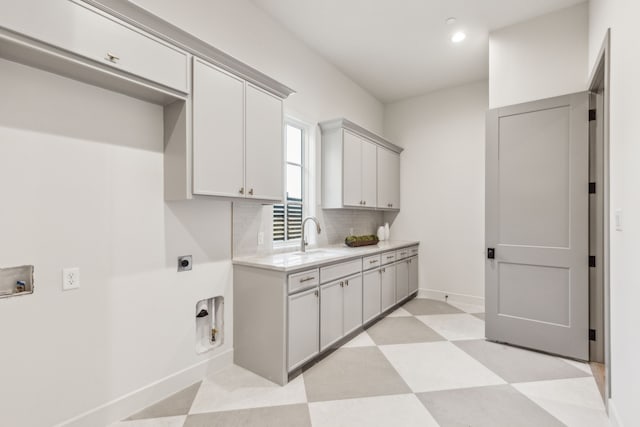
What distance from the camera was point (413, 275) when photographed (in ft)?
15.6

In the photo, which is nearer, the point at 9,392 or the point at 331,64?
the point at 9,392

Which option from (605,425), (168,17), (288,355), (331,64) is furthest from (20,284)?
(331,64)

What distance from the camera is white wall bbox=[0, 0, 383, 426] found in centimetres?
158

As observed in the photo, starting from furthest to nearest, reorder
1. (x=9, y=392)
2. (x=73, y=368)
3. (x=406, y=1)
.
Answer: (x=406, y=1) < (x=73, y=368) < (x=9, y=392)

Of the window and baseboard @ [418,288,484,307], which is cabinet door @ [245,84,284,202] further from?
baseboard @ [418,288,484,307]

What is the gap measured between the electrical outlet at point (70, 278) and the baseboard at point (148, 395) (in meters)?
0.77

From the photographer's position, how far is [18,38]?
1.36 m

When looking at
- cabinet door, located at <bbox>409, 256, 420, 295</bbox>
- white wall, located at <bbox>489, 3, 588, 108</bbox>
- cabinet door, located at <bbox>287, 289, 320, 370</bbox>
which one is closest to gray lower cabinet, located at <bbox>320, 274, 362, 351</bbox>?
cabinet door, located at <bbox>287, 289, 320, 370</bbox>

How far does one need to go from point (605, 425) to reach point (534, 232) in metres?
1.60

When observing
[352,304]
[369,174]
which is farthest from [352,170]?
[352,304]

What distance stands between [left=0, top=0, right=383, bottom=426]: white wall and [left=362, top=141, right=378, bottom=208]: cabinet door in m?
2.14

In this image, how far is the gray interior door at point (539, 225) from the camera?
2764 mm

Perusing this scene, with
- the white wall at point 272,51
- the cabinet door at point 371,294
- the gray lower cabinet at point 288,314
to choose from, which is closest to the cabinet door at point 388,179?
the white wall at point 272,51

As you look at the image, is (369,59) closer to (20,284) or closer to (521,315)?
(521,315)
